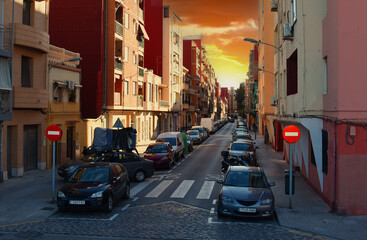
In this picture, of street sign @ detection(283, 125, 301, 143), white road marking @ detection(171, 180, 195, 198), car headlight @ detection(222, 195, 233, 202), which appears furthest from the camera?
white road marking @ detection(171, 180, 195, 198)

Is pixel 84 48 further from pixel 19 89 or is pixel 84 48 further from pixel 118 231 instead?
pixel 118 231

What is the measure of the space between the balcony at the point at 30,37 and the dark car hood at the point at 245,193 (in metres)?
13.5

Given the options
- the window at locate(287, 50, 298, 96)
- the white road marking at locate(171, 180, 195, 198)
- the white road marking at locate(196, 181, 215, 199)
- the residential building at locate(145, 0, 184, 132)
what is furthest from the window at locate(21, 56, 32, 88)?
the residential building at locate(145, 0, 184, 132)

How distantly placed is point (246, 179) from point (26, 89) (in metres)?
13.0

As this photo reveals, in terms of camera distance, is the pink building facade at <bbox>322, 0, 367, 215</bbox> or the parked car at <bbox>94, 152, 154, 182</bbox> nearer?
the pink building facade at <bbox>322, 0, 367, 215</bbox>

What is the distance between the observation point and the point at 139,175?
18609 millimetres

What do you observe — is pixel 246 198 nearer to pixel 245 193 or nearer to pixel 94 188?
pixel 245 193

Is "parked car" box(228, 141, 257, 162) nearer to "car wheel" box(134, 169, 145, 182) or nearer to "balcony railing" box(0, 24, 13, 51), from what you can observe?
"car wheel" box(134, 169, 145, 182)

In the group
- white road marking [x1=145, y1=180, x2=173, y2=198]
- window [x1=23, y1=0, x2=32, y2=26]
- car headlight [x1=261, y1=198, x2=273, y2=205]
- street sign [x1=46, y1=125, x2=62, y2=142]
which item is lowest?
white road marking [x1=145, y1=180, x2=173, y2=198]

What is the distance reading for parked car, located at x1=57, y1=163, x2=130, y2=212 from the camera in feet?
38.9

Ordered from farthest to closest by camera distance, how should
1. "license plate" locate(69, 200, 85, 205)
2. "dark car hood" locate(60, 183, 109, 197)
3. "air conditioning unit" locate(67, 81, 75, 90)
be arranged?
"air conditioning unit" locate(67, 81, 75, 90), "dark car hood" locate(60, 183, 109, 197), "license plate" locate(69, 200, 85, 205)

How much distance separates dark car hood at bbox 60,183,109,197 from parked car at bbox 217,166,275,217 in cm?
396

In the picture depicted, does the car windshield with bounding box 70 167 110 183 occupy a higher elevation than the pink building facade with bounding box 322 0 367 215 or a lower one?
lower

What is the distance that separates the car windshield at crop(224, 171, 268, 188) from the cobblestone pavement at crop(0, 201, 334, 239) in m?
1.27
